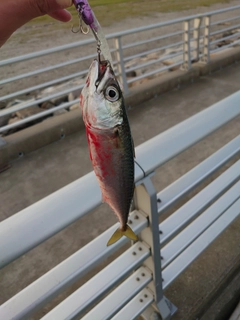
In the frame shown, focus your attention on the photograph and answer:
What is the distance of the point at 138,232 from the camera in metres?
1.55

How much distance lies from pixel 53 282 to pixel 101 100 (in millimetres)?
804

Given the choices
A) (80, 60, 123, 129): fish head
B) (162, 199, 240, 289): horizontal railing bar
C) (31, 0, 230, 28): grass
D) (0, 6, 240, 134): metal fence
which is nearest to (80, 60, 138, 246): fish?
(80, 60, 123, 129): fish head

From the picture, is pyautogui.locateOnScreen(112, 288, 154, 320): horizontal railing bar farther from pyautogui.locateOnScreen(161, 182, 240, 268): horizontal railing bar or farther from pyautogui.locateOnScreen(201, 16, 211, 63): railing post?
pyautogui.locateOnScreen(201, 16, 211, 63): railing post

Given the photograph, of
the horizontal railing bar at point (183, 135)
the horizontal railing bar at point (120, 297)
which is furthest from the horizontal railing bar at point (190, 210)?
the horizontal railing bar at point (183, 135)

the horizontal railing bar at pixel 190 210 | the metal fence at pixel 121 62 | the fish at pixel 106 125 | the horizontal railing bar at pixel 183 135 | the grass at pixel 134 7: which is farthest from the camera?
the grass at pixel 134 7

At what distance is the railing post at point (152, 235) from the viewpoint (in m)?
1.46

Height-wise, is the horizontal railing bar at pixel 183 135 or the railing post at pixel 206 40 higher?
the horizontal railing bar at pixel 183 135

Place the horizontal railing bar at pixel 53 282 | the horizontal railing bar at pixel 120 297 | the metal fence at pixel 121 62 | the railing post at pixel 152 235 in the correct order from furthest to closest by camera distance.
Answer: the metal fence at pixel 121 62, the horizontal railing bar at pixel 120 297, the railing post at pixel 152 235, the horizontal railing bar at pixel 53 282

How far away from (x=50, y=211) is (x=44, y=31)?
11612mm

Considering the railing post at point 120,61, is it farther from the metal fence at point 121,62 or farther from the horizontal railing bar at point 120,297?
the horizontal railing bar at point 120,297

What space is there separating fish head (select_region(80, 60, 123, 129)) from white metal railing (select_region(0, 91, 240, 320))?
1.32ft

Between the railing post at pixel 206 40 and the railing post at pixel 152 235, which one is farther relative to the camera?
the railing post at pixel 206 40

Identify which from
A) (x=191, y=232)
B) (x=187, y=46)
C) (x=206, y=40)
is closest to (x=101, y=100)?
(x=191, y=232)

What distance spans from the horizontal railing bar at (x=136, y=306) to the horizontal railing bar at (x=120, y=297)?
15 centimetres
